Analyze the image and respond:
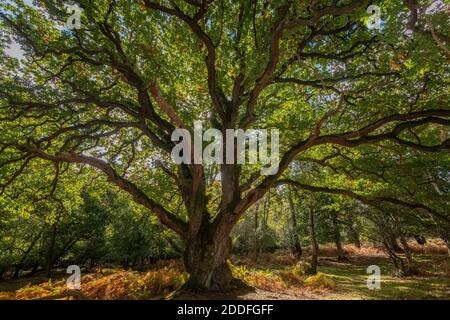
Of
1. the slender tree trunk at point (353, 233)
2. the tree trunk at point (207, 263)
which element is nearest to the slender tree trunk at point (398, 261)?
the slender tree trunk at point (353, 233)

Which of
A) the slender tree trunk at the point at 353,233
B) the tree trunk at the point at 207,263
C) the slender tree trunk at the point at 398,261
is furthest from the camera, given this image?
the slender tree trunk at the point at 353,233

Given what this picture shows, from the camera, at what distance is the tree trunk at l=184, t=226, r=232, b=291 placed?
873 cm

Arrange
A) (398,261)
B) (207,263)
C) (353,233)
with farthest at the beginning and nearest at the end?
(353,233)
(398,261)
(207,263)

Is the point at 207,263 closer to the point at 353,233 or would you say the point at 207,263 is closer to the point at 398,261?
the point at 398,261

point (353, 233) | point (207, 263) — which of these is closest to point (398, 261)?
point (353, 233)

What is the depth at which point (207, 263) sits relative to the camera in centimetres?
879

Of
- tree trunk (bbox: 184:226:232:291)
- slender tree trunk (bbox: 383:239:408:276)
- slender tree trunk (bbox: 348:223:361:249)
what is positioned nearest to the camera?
tree trunk (bbox: 184:226:232:291)

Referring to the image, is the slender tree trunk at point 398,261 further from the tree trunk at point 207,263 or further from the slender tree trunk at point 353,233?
the tree trunk at point 207,263

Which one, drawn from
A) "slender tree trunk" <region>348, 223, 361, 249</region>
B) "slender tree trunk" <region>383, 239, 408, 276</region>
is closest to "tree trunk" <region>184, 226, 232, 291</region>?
"slender tree trunk" <region>383, 239, 408, 276</region>

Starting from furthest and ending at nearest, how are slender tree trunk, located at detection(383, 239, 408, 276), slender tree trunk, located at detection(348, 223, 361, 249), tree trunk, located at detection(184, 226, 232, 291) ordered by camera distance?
slender tree trunk, located at detection(348, 223, 361, 249) < slender tree trunk, located at detection(383, 239, 408, 276) < tree trunk, located at detection(184, 226, 232, 291)

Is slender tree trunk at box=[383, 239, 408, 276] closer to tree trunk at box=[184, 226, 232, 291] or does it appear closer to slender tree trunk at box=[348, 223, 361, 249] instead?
slender tree trunk at box=[348, 223, 361, 249]

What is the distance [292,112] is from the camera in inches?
405

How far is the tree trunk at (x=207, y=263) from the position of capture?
8.73 meters

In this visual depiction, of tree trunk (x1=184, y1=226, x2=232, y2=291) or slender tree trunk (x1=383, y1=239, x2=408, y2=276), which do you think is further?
slender tree trunk (x1=383, y1=239, x2=408, y2=276)
